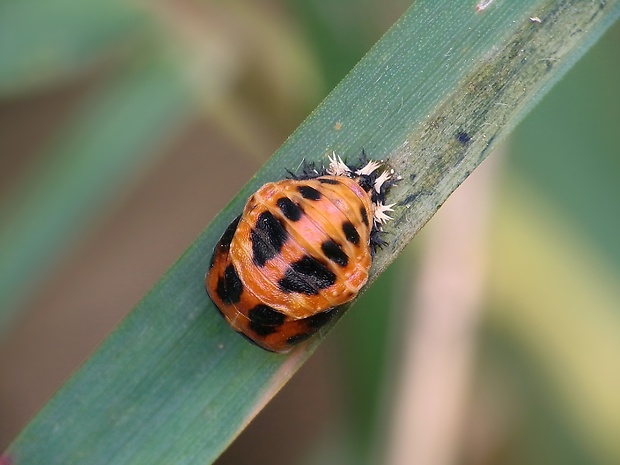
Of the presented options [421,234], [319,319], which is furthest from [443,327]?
[319,319]

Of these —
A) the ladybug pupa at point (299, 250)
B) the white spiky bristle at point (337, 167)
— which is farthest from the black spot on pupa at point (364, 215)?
the white spiky bristle at point (337, 167)

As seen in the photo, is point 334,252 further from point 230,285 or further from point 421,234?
point 421,234

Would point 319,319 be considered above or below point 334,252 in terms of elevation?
below

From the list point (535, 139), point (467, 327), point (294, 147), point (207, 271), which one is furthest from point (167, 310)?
point (535, 139)

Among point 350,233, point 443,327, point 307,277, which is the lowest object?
point 443,327

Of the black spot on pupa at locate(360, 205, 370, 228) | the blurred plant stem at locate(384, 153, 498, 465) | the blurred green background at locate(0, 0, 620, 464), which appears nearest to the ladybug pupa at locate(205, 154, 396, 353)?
the black spot on pupa at locate(360, 205, 370, 228)

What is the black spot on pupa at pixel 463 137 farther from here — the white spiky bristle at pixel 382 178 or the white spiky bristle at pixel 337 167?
the white spiky bristle at pixel 337 167
